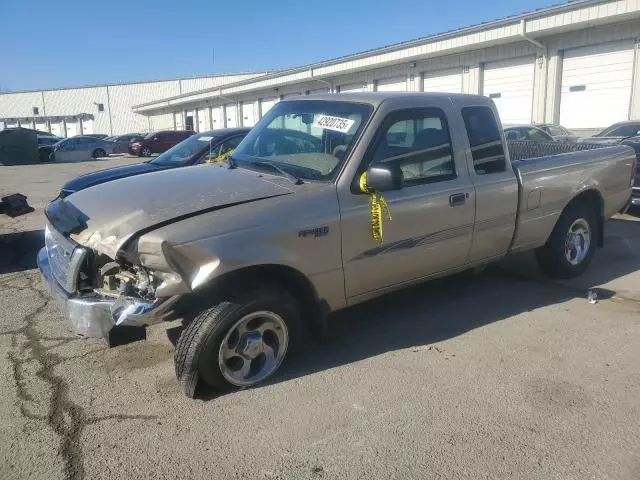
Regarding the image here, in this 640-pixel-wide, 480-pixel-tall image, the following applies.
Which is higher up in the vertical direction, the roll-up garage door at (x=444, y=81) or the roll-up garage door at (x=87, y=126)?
the roll-up garage door at (x=444, y=81)

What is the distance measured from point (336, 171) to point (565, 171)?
2829mm

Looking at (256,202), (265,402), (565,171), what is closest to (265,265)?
(256,202)

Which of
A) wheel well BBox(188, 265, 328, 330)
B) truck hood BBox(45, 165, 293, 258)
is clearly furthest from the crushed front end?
wheel well BBox(188, 265, 328, 330)

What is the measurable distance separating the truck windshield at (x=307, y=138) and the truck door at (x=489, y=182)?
1093mm

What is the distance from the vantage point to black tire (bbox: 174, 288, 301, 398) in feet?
10.5

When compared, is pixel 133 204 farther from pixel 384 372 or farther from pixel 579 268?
pixel 579 268

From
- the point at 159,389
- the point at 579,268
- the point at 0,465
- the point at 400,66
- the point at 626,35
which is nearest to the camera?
the point at 0,465

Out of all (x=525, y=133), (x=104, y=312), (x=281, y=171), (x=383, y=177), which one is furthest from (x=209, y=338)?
(x=525, y=133)

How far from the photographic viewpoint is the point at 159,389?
3.52 m

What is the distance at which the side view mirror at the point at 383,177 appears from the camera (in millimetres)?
3549

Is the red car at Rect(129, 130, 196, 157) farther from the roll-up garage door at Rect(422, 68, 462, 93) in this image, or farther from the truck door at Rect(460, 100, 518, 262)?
the truck door at Rect(460, 100, 518, 262)

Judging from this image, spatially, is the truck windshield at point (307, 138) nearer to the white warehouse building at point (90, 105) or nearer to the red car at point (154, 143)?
the red car at point (154, 143)

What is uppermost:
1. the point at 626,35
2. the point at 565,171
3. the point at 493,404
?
the point at 626,35

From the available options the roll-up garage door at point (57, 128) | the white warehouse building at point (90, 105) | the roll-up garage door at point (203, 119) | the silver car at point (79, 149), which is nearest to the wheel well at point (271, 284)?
the silver car at point (79, 149)
